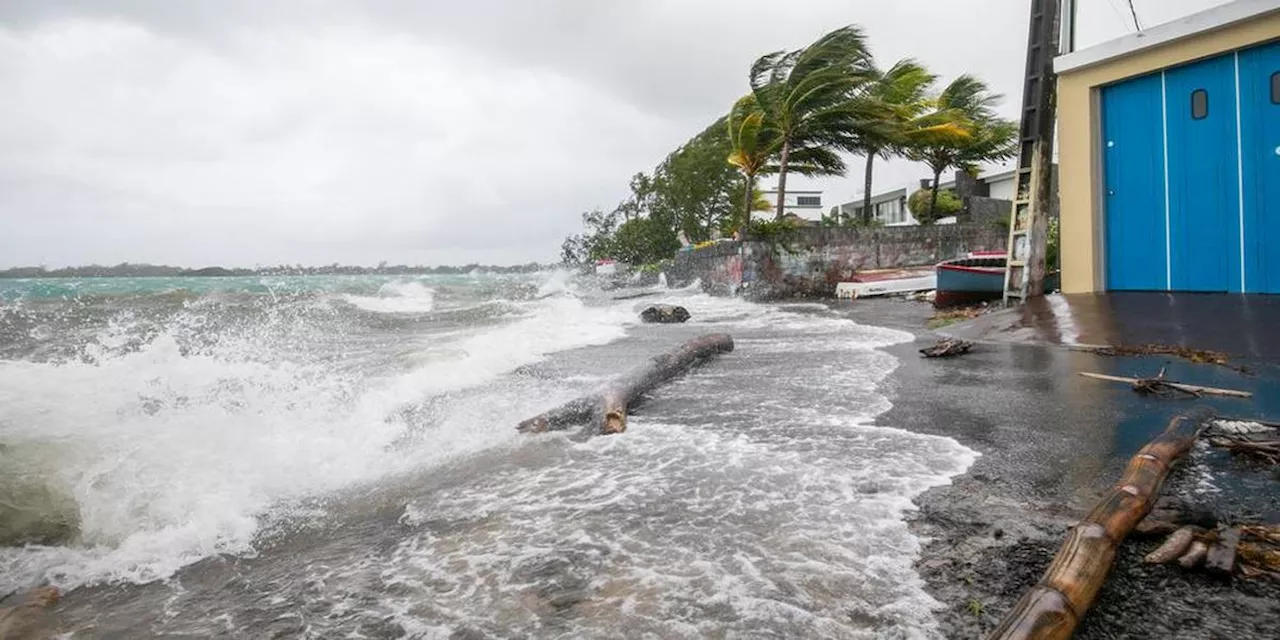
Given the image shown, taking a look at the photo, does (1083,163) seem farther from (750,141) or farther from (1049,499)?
(750,141)

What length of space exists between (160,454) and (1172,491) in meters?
5.17

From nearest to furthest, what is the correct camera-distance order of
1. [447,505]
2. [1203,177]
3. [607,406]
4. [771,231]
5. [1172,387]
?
1. [447,505]
2. [1172,387]
3. [607,406]
4. [1203,177]
5. [771,231]

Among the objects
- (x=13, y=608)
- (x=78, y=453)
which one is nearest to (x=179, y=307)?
(x=78, y=453)

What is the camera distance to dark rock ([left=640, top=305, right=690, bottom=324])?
13578 millimetres

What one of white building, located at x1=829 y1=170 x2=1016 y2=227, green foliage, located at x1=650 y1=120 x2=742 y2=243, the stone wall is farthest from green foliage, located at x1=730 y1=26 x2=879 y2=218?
green foliage, located at x1=650 y1=120 x2=742 y2=243

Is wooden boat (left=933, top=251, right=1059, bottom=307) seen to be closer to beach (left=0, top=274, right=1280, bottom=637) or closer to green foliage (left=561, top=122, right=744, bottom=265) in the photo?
beach (left=0, top=274, right=1280, bottom=637)

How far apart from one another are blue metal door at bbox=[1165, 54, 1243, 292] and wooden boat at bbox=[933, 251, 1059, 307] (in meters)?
3.47

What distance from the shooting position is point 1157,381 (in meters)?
4.53

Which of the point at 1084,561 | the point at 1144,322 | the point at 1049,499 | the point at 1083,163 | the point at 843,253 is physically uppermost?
the point at 1083,163

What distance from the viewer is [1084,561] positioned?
6.31 ft

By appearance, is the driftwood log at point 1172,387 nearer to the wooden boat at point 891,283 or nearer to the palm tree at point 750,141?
the wooden boat at point 891,283

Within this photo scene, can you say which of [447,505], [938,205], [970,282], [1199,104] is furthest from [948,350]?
[938,205]

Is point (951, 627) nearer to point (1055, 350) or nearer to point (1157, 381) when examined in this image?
point (1157, 381)

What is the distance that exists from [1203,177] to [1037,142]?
2092 mm
